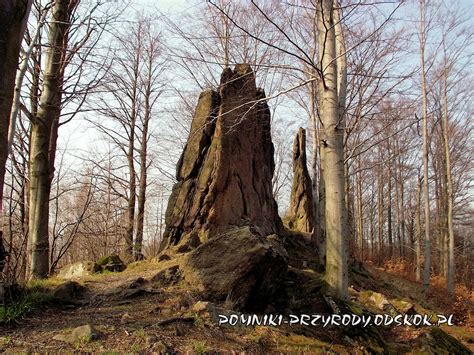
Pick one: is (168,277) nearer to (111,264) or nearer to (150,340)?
(150,340)

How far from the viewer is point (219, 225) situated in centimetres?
947

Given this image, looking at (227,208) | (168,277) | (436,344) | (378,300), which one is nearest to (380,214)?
(227,208)

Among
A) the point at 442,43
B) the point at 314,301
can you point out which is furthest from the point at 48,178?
the point at 442,43

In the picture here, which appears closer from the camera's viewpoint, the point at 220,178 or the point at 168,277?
the point at 168,277

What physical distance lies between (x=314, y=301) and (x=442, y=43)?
14.3 metres

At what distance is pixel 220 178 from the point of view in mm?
9656

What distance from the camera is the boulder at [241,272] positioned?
17.4 ft

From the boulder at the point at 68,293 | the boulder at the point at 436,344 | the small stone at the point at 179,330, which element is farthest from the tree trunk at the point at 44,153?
the boulder at the point at 436,344

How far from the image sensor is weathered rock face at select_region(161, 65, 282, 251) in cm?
946

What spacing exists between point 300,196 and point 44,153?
11.4 metres

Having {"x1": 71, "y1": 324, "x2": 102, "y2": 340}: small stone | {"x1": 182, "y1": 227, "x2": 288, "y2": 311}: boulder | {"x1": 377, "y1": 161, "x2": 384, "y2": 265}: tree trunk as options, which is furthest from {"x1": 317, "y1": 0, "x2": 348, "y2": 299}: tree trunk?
{"x1": 377, "y1": 161, "x2": 384, "y2": 265}: tree trunk

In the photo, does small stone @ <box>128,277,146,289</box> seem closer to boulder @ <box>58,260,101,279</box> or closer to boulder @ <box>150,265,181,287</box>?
boulder @ <box>150,265,181,287</box>

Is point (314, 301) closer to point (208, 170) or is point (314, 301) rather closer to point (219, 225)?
point (219, 225)

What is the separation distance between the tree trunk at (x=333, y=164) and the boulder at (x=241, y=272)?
2.63 ft
